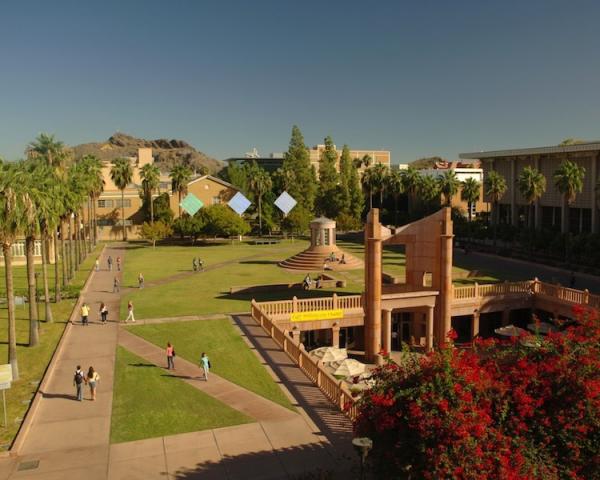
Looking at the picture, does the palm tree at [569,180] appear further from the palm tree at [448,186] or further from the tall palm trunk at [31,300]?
the tall palm trunk at [31,300]

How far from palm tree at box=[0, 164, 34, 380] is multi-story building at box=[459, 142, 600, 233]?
196 ft

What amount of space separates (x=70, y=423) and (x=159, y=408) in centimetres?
337

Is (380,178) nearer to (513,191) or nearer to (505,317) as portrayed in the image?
(513,191)

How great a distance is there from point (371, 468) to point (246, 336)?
18556mm

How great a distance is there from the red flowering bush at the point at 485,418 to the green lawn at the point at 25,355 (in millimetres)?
14164

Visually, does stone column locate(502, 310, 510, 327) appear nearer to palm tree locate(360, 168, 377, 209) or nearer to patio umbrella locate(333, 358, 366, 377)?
patio umbrella locate(333, 358, 366, 377)

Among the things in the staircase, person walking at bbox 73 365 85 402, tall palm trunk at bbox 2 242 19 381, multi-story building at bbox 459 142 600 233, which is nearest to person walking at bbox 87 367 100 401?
person walking at bbox 73 365 85 402

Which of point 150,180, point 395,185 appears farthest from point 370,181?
point 150,180

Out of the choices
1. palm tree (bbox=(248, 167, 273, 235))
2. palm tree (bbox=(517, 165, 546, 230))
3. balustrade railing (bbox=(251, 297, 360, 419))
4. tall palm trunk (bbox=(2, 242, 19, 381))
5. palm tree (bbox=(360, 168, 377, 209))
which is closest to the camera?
balustrade railing (bbox=(251, 297, 360, 419))

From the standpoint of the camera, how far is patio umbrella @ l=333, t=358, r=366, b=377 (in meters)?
27.8

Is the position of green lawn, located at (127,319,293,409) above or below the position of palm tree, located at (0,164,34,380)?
below

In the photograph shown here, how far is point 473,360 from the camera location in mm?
15086

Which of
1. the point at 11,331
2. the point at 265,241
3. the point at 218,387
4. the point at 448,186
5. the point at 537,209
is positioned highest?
the point at 448,186

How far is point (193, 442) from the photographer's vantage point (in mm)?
19797
